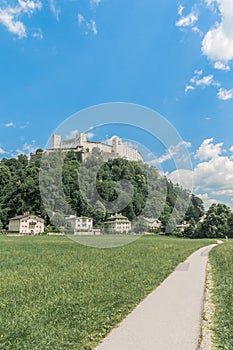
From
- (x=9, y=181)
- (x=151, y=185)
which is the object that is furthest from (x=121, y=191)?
(x=9, y=181)

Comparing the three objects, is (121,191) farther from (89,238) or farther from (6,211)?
(6,211)

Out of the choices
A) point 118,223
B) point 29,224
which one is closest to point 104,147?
point 118,223

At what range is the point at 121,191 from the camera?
46.4 ft

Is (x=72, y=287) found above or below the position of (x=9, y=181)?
below

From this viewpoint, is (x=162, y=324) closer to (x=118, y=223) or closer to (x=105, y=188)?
(x=105, y=188)

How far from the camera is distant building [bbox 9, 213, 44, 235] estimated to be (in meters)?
72.4

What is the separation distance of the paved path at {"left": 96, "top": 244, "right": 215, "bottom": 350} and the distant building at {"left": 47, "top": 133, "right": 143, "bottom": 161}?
18.9 feet

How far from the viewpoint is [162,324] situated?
19.4 feet

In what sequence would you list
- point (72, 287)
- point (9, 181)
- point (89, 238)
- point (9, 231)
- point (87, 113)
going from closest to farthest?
1. point (72, 287)
2. point (87, 113)
3. point (89, 238)
4. point (9, 231)
5. point (9, 181)

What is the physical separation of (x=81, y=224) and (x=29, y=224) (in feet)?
199

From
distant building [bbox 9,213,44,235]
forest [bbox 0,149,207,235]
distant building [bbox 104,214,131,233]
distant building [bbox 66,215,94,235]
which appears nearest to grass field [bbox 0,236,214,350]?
distant building [bbox 104,214,131,233]

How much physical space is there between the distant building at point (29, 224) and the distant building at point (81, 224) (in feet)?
187

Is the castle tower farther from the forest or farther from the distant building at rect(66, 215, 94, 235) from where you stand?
the distant building at rect(66, 215, 94, 235)

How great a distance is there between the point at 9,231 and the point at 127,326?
3048 inches
